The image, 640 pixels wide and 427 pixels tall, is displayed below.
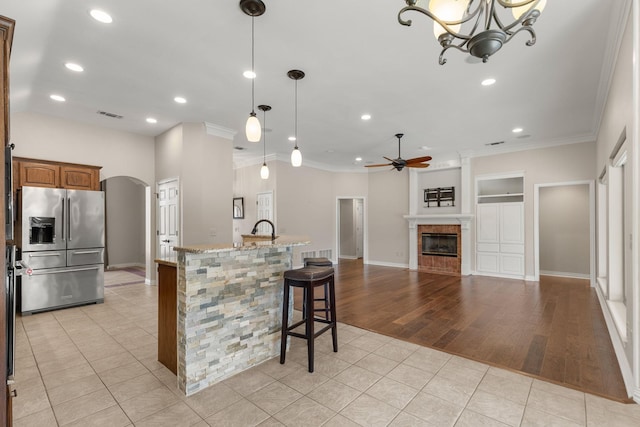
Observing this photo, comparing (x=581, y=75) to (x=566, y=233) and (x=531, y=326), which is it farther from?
(x=566, y=233)

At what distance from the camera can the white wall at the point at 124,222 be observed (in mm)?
8250

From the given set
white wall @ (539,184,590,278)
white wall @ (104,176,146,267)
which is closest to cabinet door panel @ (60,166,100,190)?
white wall @ (104,176,146,267)

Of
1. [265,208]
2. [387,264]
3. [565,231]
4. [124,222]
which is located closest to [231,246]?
[265,208]

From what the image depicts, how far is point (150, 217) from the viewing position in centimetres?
611

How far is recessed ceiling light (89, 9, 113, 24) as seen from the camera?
2559 mm

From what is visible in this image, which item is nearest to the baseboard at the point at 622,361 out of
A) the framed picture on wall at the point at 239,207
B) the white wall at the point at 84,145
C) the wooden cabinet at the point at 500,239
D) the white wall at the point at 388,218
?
the wooden cabinet at the point at 500,239

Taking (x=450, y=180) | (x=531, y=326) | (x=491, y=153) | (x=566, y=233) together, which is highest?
(x=491, y=153)

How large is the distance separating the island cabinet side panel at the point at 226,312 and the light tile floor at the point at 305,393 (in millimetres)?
139

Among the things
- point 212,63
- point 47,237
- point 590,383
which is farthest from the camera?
point 47,237

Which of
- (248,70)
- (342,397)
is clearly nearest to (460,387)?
(342,397)

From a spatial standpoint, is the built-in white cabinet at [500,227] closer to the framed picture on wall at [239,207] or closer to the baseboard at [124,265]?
the framed picture on wall at [239,207]

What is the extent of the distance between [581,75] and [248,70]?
Answer: 3.97 metres

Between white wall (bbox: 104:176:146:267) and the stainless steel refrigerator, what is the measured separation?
12.3ft

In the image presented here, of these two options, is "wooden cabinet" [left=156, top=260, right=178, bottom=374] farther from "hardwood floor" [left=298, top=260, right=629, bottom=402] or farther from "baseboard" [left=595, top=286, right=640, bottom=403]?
"baseboard" [left=595, top=286, right=640, bottom=403]
